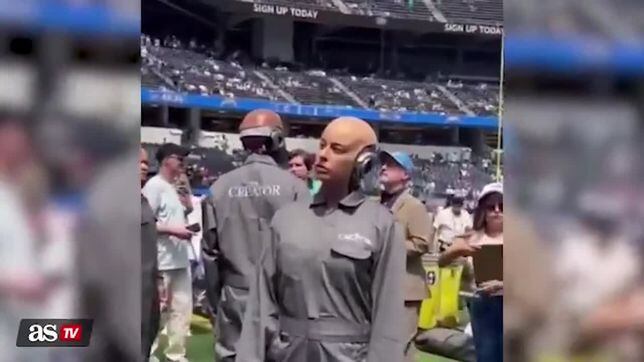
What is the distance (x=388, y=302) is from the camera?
7.77 ft

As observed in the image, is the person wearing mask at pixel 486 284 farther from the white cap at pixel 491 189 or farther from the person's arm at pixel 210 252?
the person's arm at pixel 210 252

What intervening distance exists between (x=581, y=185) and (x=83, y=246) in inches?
38.0

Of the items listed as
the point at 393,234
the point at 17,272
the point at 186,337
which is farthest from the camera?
the point at 186,337

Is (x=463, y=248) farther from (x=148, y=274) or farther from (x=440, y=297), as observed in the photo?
(x=148, y=274)

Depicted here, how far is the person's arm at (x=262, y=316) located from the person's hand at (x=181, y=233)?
0.59m

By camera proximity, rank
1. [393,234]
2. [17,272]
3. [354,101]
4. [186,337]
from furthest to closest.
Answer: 1. [186,337]
2. [354,101]
3. [393,234]
4. [17,272]

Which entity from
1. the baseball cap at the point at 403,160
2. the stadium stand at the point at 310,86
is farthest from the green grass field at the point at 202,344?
the stadium stand at the point at 310,86

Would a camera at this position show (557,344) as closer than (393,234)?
Yes

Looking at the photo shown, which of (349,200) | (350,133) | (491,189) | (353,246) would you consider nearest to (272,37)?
(350,133)

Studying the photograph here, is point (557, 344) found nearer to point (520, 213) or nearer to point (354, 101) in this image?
point (520, 213)

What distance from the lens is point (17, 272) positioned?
2.10 meters

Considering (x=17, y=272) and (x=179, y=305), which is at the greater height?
(x=17, y=272)

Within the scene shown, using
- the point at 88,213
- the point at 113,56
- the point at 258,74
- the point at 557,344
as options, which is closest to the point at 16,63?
the point at 113,56

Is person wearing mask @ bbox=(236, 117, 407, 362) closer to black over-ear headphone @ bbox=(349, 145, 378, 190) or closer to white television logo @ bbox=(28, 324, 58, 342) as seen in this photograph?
black over-ear headphone @ bbox=(349, 145, 378, 190)
